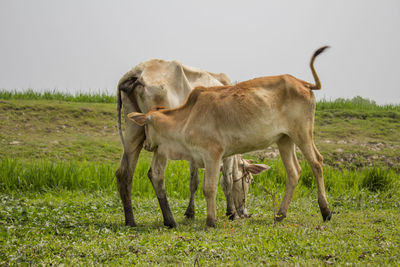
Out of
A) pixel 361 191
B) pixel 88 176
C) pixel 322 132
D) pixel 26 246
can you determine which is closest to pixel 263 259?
pixel 26 246

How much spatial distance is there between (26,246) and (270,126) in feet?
10.9

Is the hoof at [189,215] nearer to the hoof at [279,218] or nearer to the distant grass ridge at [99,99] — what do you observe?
the hoof at [279,218]

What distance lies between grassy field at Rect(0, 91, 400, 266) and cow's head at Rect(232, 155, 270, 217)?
0.30m

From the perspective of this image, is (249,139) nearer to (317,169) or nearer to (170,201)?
(317,169)

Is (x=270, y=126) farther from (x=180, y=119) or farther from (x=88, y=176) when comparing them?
(x=88, y=176)

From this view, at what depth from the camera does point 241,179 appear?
7.63 meters

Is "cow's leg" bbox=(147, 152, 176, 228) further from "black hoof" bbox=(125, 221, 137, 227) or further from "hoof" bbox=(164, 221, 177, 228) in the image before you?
"black hoof" bbox=(125, 221, 137, 227)

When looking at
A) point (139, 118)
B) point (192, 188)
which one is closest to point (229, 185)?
point (192, 188)

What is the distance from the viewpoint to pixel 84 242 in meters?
5.39

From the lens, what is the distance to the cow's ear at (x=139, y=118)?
6.45 meters

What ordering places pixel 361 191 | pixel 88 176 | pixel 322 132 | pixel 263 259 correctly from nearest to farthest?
pixel 263 259 < pixel 361 191 < pixel 88 176 < pixel 322 132

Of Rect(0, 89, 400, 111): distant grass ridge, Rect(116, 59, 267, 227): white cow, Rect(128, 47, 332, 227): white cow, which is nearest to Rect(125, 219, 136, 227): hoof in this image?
Rect(116, 59, 267, 227): white cow

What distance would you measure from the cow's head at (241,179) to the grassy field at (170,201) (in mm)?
300

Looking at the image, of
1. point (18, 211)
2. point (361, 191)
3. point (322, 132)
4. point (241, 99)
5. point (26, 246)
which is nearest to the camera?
point (26, 246)
